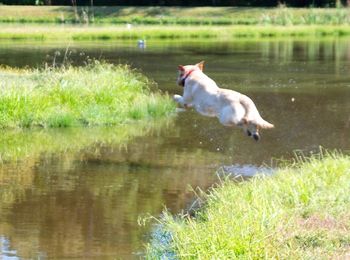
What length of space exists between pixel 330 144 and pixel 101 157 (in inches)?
145

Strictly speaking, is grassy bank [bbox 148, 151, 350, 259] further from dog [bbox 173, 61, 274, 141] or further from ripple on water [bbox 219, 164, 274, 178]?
dog [bbox 173, 61, 274, 141]

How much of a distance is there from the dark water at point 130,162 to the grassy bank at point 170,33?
54.8 ft

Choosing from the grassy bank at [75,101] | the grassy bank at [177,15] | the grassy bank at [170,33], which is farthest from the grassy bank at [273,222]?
the grassy bank at [177,15]

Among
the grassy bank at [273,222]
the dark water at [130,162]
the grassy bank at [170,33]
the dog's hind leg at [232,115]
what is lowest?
the grassy bank at [170,33]

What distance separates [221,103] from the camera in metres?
12.6

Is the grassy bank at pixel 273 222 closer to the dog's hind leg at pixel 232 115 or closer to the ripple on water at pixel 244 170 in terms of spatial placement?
the ripple on water at pixel 244 170

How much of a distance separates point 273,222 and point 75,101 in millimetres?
9313

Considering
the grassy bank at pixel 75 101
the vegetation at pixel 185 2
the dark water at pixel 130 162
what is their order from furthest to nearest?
the vegetation at pixel 185 2 < the grassy bank at pixel 75 101 < the dark water at pixel 130 162

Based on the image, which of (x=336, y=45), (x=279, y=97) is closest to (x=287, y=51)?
(x=336, y=45)

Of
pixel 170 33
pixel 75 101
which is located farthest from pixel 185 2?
pixel 75 101

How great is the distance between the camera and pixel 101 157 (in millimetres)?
13711

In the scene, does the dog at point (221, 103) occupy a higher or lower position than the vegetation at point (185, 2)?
higher

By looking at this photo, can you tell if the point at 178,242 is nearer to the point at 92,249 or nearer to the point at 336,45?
the point at 92,249

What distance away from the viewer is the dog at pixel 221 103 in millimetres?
12164
